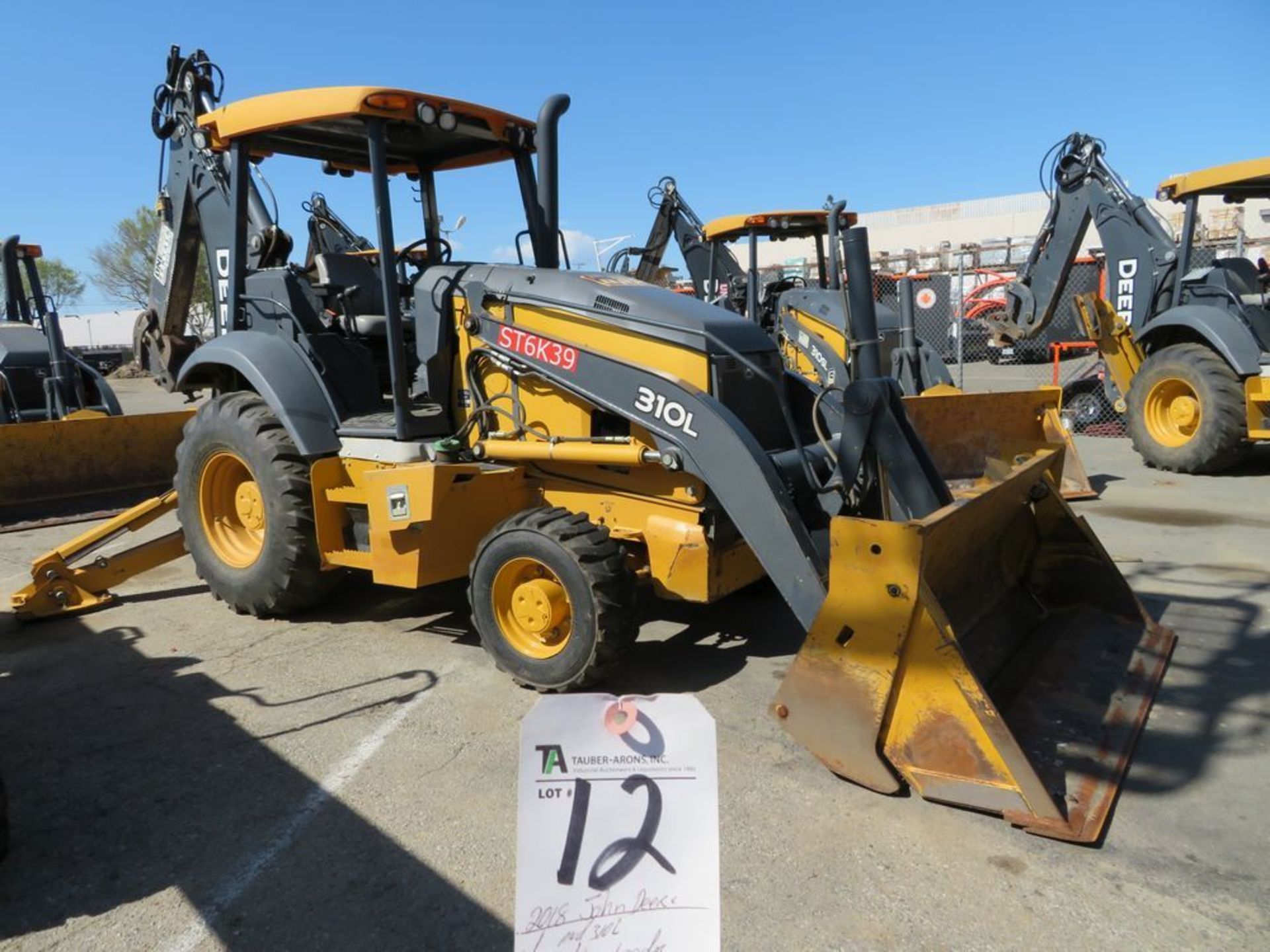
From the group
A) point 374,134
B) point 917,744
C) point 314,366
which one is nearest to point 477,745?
point 917,744

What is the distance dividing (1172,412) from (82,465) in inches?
434

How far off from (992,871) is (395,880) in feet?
6.08

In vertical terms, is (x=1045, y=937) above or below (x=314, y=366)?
below

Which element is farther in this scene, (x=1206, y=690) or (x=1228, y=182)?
(x=1228, y=182)

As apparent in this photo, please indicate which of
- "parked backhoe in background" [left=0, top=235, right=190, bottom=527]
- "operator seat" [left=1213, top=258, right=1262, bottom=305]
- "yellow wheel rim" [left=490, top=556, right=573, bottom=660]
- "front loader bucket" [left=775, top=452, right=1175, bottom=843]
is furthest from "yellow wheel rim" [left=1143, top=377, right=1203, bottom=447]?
"parked backhoe in background" [left=0, top=235, right=190, bottom=527]

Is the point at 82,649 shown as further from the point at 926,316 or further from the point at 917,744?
the point at 926,316

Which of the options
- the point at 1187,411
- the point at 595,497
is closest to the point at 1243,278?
the point at 1187,411

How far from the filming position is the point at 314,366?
5.21m

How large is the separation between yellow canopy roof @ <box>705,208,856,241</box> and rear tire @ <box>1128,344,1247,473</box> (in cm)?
361

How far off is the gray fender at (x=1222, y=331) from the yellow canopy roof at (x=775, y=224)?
3.47 meters

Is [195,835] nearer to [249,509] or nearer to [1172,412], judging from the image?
[249,509]

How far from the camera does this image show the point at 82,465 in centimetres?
859

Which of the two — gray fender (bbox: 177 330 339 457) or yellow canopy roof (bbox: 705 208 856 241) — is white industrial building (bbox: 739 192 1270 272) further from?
gray fender (bbox: 177 330 339 457)

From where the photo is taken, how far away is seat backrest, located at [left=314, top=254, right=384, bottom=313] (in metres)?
5.39
